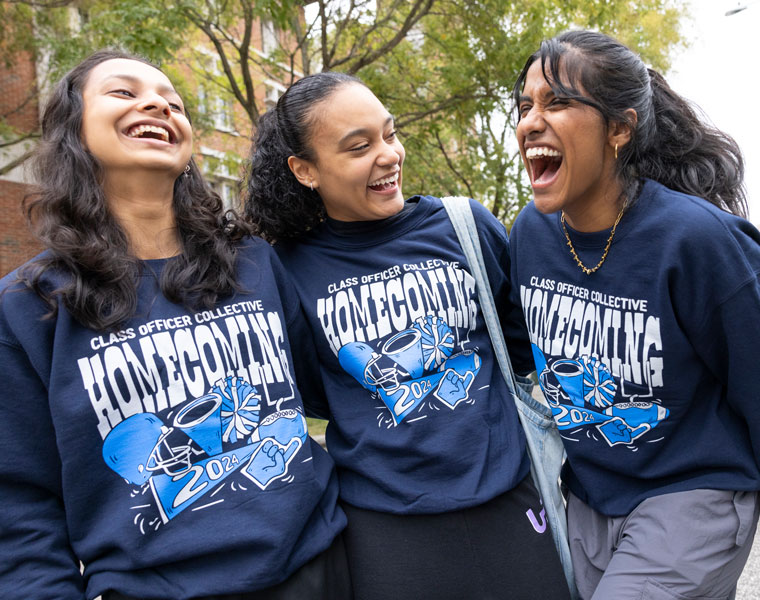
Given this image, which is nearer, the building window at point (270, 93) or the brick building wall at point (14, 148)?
the building window at point (270, 93)

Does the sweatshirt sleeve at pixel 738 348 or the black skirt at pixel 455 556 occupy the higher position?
the sweatshirt sleeve at pixel 738 348

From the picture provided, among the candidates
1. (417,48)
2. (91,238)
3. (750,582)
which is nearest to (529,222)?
(91,238)

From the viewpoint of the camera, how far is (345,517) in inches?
70.8

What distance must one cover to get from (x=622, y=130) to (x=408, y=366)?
3.11ft

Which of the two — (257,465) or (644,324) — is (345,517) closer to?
(257,465)

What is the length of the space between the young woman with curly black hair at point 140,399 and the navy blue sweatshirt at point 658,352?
808mm

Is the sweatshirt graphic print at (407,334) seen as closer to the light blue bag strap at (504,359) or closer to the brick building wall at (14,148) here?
the light blue bag strap at (504,359)

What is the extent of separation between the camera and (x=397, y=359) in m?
1.88

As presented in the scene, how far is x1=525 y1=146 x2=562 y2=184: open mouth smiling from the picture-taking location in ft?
6.00

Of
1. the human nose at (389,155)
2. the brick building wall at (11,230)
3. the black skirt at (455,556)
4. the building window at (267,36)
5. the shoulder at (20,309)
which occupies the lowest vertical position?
the brick building wall at (11,230)

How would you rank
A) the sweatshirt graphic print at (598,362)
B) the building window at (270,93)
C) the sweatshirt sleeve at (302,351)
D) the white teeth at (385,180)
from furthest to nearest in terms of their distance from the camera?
the building window at (270,93) < the white teeth at (385,180) < the sweatshirt sleeve at (302,351) < the sweatshirt graphic print at (598,362)

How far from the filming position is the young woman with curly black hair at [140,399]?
149cm

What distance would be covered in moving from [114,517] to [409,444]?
31.8 inches

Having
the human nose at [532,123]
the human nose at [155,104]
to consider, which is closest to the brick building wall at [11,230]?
the human nose at [155,104]
